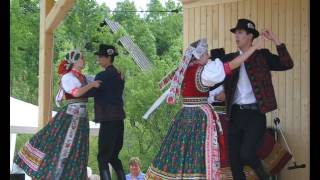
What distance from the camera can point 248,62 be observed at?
5.71 m

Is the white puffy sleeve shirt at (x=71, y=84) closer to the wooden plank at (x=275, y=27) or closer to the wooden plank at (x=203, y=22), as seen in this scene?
the wooden plank at (x=275, y=27)

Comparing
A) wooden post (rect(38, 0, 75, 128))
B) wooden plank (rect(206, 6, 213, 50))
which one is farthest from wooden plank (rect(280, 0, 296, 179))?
wooden post (rect(38, 0, 75, 128))

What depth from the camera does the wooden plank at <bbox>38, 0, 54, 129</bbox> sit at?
25.8 ft

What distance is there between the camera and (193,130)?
5.64 metres

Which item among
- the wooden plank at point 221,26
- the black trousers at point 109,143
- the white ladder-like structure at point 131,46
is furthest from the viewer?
the white ladder-like structure at point 131,46

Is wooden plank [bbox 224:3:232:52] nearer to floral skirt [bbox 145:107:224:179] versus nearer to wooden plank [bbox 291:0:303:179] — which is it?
wooden plank [bbox 291:0:303:179]

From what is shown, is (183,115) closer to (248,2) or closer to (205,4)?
(248,2)

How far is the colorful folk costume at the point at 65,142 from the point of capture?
21.5 feet

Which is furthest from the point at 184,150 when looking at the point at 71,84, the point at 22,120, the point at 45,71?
the point at 22,120

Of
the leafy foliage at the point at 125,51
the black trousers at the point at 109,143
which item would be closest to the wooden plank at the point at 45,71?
the black trousers at the point at 109,143

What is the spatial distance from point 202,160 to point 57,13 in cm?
309

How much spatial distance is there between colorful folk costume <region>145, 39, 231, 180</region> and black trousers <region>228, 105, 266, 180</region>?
0.12 metres
